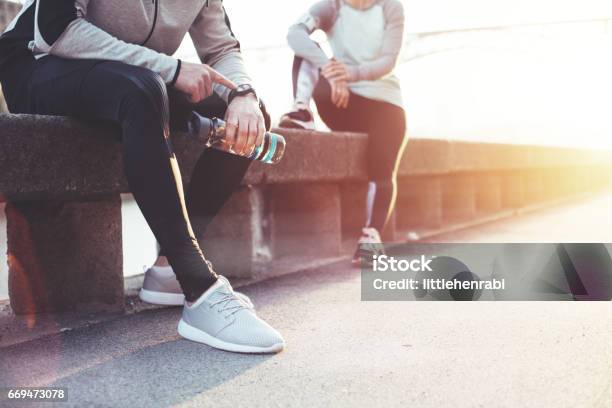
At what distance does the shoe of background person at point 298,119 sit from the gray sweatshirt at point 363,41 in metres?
0.27

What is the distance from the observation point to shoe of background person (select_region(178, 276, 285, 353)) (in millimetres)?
1977

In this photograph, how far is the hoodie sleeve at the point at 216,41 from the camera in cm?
263

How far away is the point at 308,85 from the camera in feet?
13.6

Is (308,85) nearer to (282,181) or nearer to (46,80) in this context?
(282,181)

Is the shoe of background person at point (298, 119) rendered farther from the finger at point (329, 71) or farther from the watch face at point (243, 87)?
the watch face at point (243, 87)

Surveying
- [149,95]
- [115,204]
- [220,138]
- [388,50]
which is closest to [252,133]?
[220,138]

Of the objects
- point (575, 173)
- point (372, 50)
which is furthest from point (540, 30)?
point (372, 50)

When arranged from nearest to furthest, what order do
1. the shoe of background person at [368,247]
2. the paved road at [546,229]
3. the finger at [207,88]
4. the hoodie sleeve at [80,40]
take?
1. the hoodie sleeve at [80,40]
2. the finger at [207,88]
3. the shoe of background person at [368,247]
4. the paved road at [546,229]

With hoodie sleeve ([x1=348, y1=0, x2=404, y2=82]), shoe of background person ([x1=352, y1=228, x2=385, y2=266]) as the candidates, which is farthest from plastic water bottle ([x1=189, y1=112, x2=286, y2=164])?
hoodie sleeve ([x1=348, y1=0, x2=404, y2=82])

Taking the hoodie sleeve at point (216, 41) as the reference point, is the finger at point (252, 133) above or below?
below

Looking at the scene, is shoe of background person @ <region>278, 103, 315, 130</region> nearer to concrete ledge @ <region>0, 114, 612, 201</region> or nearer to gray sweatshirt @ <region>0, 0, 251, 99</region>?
concrete ledge @ <region>0, 114, 612, 201</region>

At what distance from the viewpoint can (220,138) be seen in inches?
94.7

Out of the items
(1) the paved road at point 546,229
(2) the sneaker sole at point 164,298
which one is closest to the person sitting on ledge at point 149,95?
(2) the sneaker sole at point 164,298

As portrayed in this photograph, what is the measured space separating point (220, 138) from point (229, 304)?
62 cm
